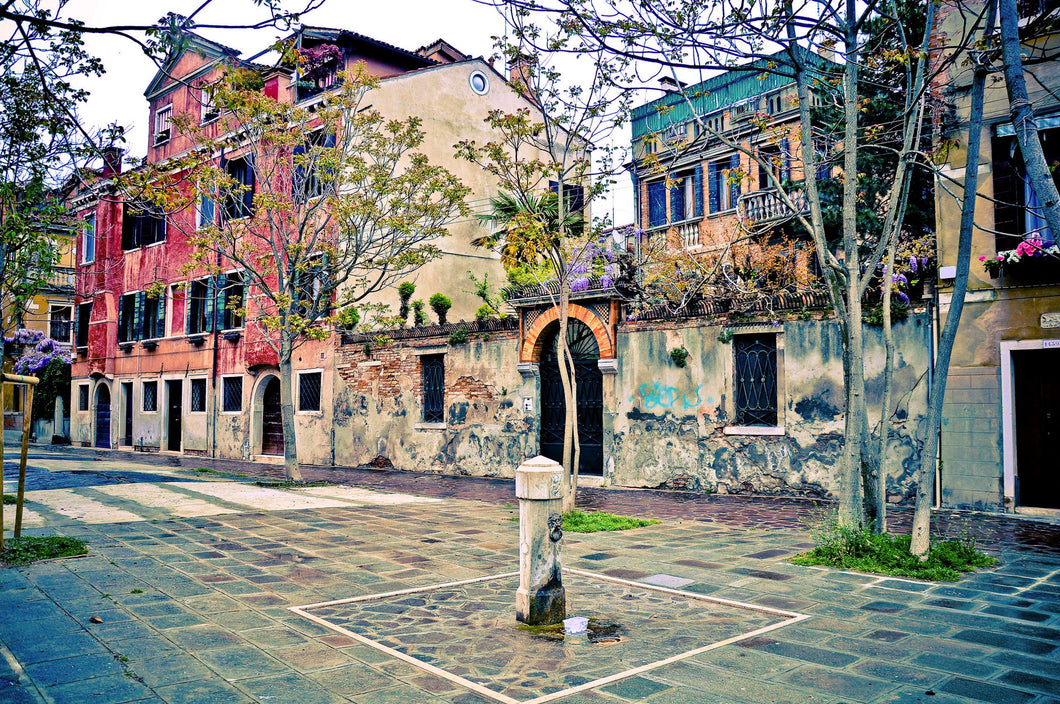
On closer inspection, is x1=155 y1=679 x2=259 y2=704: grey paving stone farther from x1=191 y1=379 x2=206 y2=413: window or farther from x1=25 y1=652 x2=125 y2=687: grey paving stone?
x1=191 y1=379 x2=206 y2=413: window

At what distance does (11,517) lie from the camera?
872 centimetres

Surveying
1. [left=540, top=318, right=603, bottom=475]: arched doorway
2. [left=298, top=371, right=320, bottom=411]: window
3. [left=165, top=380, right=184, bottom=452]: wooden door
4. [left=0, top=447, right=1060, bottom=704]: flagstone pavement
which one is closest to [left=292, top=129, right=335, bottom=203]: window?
[left=540, top=318, right=603, bottom=475]: arched doorway

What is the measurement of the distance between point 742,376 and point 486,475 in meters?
6.36

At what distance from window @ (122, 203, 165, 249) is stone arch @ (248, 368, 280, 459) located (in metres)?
8.11

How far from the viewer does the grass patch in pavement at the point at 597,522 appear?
9.00 meters

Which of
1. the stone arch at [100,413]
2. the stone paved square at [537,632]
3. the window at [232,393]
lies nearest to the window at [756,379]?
the stone paved square at [537,632]

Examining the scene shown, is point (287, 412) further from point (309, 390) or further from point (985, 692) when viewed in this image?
point (985, 692)

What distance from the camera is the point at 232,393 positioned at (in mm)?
23375

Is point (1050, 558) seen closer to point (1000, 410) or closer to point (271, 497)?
point (1000, 410)

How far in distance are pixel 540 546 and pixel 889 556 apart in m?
3.65

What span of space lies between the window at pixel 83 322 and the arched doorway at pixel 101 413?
219cm

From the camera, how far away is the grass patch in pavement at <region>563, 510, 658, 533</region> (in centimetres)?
900

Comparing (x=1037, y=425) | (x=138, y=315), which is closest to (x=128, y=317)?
(x=138, y=315)

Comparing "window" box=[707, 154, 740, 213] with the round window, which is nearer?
"window" box=[707, 154, 740, 213]
